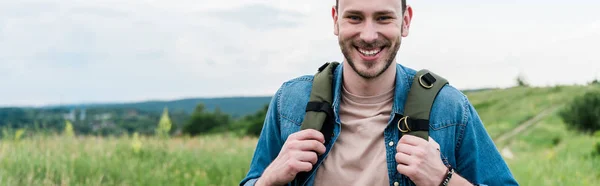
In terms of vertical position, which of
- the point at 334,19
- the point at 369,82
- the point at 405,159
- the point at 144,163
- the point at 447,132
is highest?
the point at 334,19

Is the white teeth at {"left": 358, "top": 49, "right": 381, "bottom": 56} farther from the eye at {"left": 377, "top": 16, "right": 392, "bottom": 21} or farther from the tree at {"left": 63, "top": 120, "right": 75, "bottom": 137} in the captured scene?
the tree at {"left": 63, "top": 120, "right": 75, "bottom": 137}

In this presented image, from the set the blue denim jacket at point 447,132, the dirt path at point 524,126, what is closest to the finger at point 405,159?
the blue denim jacket at point 447,132

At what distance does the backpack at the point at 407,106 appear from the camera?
3340 millimetres

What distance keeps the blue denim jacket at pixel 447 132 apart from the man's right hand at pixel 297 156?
18 cm

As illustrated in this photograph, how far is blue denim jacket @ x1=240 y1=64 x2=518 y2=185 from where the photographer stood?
3393 millimetres

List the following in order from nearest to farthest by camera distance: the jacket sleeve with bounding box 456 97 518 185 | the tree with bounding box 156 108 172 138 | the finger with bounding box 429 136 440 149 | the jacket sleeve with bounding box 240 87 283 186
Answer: the finger with bounding box 429 136 440 149
the jacket sleeve with bounding box 456 97 518 185
the jacket sleeve with bounding box 240 87 283 186
the tree with bounding box 156 108 172 138

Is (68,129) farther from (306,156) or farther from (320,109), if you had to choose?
(306,156)

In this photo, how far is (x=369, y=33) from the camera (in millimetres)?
3271

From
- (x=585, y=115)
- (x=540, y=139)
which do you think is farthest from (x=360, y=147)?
(x=585, y=115)

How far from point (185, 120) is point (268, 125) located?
98.3 meters

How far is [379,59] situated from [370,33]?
162mm

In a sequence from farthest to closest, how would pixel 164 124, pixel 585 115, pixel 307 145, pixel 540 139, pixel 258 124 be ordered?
pixel 258 124 → pixel 585 115 → pixel 540 139 → pixel 164 124 → pixel 307 145

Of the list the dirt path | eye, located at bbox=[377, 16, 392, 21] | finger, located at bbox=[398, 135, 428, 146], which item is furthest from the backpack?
the dirt path

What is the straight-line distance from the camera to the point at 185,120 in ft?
329
